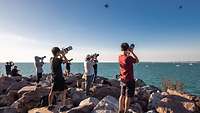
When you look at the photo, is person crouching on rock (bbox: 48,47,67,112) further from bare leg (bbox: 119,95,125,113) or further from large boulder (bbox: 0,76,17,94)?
large boulder (bbox: 0,76,17,94)

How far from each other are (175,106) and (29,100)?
6047 mm

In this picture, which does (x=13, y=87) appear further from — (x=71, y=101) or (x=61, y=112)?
(x=61, y=112)

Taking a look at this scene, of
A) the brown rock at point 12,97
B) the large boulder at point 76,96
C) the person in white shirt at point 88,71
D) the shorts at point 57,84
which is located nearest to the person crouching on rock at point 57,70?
the shorts at point 57,84

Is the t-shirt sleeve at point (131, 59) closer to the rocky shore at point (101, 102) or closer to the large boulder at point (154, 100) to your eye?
the rocky shore at point (101, 102)

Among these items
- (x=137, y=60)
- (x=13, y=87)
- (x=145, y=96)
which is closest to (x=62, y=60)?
(x=137, y=60)

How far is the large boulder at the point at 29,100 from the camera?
1431 cm

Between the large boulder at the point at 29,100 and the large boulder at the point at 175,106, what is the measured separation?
511 cm

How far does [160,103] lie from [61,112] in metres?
3.76

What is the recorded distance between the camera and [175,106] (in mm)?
12883

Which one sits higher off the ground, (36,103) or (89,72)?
(89,72)

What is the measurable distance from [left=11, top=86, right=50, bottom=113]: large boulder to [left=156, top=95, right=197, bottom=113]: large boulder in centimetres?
511

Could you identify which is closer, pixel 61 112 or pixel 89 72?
pixel 61 112

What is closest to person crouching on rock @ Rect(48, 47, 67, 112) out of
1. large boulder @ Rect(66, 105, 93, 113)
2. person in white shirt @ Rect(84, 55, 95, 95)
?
large boulder @ Rect(66, 105, 93, 113)

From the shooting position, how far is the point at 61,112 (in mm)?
12273
